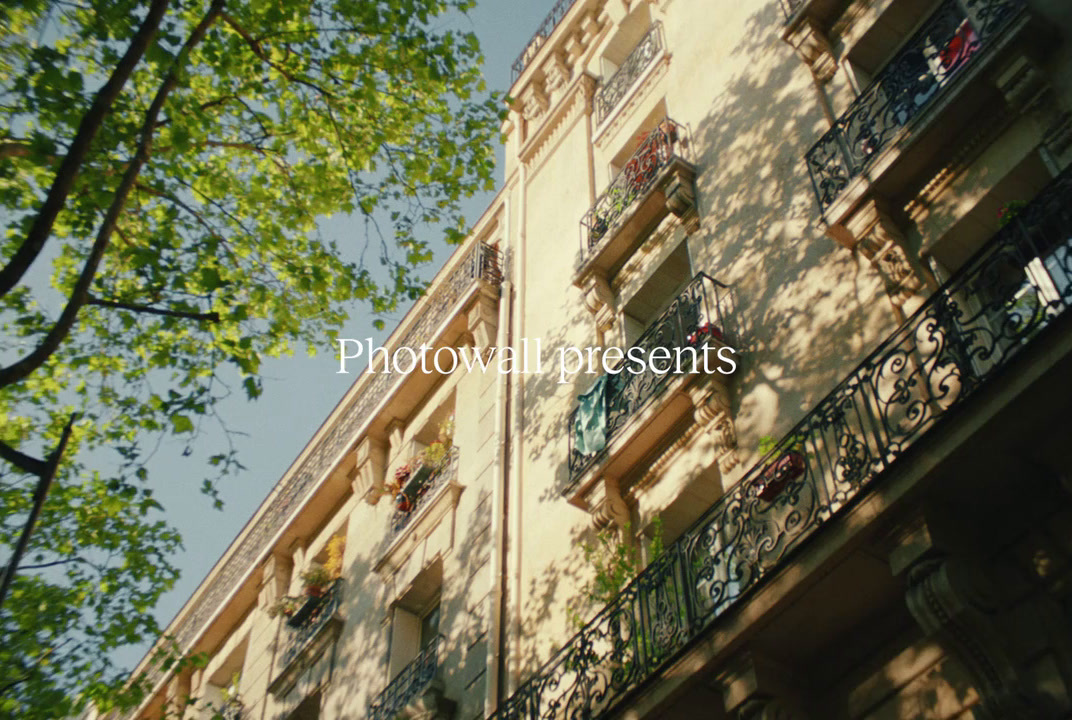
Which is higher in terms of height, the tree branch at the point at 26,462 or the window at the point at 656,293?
the window at the point at 656,293

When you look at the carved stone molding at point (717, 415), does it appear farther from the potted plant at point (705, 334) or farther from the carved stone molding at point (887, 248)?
the carved stone molding at point (887, 248)

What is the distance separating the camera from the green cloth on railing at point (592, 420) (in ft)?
40.9

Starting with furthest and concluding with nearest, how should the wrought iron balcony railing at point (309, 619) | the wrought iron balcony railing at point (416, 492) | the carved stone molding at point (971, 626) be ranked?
the wrought iron balcony railing at point (309, 619) → the wrought iron balcony railing at point (416, 492) → the carved stone molding at point (971, 626)

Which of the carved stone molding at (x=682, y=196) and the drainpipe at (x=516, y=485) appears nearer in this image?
the drainpipe at (x=516, y=485)

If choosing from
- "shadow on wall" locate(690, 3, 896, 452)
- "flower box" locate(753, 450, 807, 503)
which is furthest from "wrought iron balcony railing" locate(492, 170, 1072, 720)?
"shadow on wall" locate(690, 3, 896, 452)

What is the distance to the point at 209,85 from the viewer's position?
14.5 meters

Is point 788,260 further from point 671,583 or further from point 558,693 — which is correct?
point 558,693

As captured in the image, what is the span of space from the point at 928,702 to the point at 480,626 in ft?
23.1

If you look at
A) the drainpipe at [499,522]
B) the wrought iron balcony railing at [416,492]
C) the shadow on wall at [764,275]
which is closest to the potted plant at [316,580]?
the wrought iron balcony railing at [416,492]

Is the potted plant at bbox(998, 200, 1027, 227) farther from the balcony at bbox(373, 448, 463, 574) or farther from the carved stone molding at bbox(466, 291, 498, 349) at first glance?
the carved stone molding at bbox(466, 291, 498, 349)

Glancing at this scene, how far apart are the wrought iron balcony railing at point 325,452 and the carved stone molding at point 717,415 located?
23.7 feet

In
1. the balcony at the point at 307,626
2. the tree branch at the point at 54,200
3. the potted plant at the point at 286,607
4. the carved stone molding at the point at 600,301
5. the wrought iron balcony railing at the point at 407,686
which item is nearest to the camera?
the tree branch at the point at 54,200

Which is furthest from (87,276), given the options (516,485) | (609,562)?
(516,485)

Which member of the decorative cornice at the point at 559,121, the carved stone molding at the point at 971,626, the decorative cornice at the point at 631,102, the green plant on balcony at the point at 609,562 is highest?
the decorative cornice at the point at 559,121
